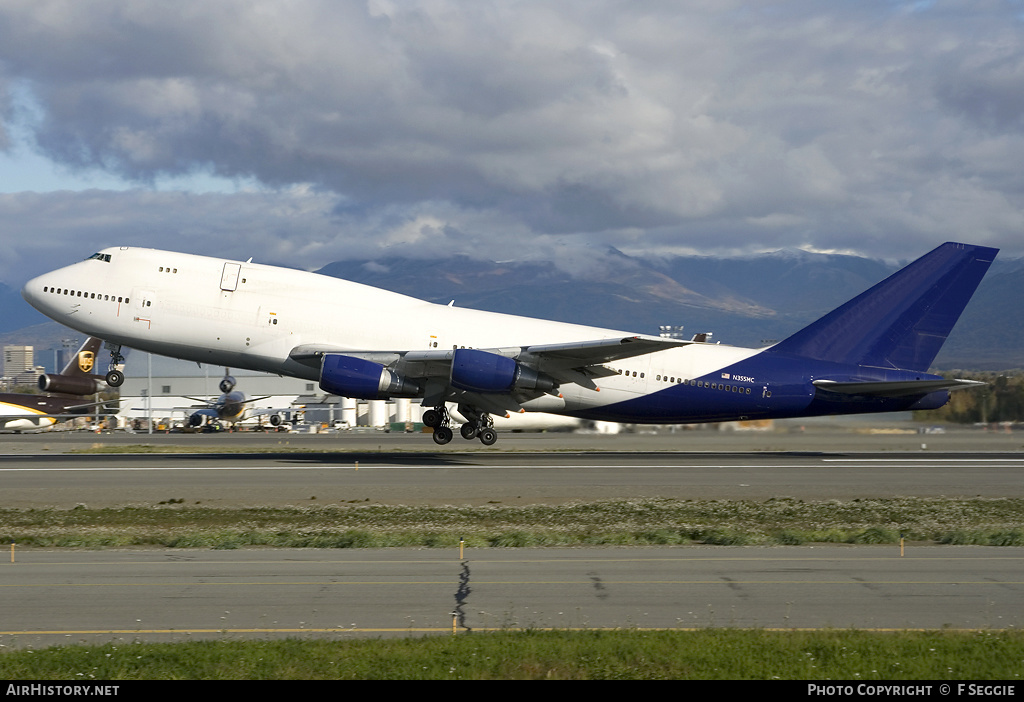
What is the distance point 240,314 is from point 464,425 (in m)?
9.14

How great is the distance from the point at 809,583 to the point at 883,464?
858 inches

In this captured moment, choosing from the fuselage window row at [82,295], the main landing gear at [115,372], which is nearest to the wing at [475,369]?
the main landing gear at [115,372]

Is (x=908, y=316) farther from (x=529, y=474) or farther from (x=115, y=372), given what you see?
(x=115, y=372)

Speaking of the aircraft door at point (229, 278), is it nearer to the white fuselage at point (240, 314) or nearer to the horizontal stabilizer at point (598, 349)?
the white fuselage at point (240, 314)

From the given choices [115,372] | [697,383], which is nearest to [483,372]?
[697,383]

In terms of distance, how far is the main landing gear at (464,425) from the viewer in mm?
33531

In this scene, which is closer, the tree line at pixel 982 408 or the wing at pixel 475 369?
the wing at pixel 475 369

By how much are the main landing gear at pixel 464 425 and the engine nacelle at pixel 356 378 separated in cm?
303

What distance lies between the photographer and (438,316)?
3275 centimetres

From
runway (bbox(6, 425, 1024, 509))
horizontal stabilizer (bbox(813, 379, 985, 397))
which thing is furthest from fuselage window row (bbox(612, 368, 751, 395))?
horizontal stabilizer (bbox(813, 379, 985, 397))

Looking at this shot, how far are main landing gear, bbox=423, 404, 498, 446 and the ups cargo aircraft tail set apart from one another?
6cm

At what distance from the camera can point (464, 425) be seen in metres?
34.2

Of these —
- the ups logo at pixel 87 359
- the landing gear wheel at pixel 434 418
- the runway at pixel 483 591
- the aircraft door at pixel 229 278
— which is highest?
the aircraft door at pixel 229 278
